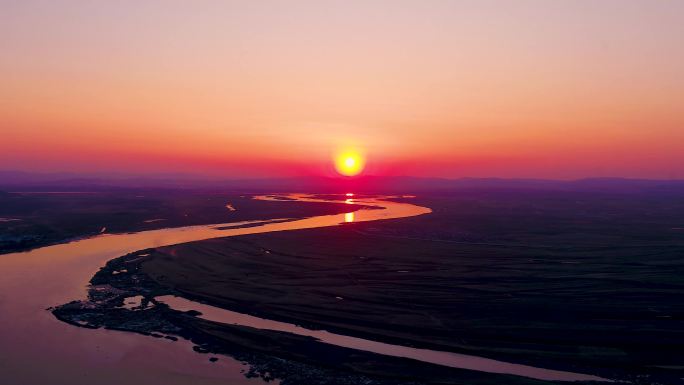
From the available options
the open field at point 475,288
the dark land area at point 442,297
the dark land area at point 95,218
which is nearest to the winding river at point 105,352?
the dark land area at point 442,297

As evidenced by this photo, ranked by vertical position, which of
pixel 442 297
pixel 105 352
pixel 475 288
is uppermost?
pixel 475 288

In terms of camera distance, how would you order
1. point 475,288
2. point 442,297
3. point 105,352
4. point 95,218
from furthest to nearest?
point 95,218 → point 475,288 → point 442,297 → point 105,352

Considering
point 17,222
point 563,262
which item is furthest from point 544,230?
point 17,222

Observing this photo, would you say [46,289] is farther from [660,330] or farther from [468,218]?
[468,218]

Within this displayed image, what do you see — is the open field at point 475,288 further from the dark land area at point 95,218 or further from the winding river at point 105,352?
the dark land area at point 95,218

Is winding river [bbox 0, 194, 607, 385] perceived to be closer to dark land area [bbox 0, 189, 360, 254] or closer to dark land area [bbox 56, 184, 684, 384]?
dark land area [bbox 56, 184, 684, 384]

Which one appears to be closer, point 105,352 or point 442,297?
point 105,352

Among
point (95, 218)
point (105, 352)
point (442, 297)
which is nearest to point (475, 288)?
point (442, 297)

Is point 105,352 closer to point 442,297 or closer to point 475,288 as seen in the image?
point 442,297

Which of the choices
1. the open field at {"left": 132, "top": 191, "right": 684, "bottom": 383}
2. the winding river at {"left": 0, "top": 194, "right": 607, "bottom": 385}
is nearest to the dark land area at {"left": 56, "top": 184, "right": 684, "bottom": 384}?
the open field at {"left": 132, "top": 191, "right": 684, "bottom": 383}
